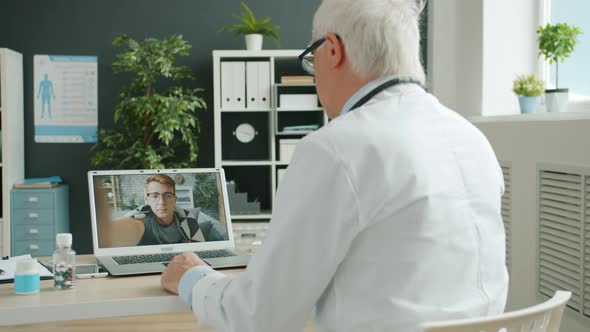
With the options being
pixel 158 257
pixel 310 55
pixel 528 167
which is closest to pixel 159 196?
pixel 158 257

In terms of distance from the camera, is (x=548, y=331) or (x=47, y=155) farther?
(x=47, y=155)

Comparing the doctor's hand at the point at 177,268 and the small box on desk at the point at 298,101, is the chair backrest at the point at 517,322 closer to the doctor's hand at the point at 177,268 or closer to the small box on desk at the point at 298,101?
the doctor's hand at the point at 177,268

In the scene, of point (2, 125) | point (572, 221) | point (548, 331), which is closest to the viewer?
point (548, 331)

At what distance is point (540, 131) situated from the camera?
10.0 ft

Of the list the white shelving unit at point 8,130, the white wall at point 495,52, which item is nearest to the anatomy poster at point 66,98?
the white shelving unit at point 8,130

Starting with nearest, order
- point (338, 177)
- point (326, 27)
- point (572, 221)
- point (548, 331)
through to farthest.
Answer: point (338, 177)
point (548, 331)
point (326, 27)
point (572, 221)

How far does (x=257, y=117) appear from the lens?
5219 mm

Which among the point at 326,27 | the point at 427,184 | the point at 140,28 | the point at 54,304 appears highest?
the point at 140,28

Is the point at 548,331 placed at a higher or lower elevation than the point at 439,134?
lower

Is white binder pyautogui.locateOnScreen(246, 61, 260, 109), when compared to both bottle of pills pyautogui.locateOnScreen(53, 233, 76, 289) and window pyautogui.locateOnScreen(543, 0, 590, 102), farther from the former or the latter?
bottle of pills pyautogui.locateOnScreen(53, 233, 76, 289)

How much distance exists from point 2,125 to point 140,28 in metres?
1.26

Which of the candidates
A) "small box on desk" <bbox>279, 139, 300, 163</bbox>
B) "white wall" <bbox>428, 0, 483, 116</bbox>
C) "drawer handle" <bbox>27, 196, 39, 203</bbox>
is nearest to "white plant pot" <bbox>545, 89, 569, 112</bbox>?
"white wall" <bbox>428, 0, 483, 116</bbox>

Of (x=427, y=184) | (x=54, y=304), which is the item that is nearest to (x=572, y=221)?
(x=427, y=184)

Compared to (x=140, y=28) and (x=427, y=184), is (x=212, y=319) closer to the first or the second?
(x=427, y=184)
